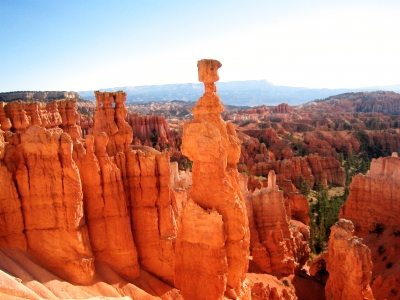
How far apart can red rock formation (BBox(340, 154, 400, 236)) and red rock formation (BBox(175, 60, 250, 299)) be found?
16831mm

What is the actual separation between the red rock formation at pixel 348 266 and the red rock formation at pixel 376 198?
10.5m

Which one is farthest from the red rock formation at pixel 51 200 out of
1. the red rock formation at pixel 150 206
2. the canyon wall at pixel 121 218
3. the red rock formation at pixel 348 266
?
the red rock formation at pixel 348 266

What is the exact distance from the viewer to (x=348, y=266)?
1339cm

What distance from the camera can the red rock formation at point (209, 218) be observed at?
956 cm

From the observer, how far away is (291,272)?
1891cm

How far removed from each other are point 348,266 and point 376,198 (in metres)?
12.6

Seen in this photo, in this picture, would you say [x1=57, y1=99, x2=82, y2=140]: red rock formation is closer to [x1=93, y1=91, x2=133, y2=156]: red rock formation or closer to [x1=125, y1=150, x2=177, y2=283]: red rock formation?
[x1=93, y1=91, x2=133, y2=156]: red rock formation

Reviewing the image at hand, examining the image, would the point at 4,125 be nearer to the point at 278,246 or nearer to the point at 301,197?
the point at 278,246

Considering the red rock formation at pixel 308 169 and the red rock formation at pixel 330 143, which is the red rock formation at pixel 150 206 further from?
the red rock formation at pixel 330 143

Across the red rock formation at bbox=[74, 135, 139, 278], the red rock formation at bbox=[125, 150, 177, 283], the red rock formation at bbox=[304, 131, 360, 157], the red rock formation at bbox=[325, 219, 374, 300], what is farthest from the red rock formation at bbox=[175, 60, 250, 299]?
the red rock formation at bbox=[304, 131, 360, 157]

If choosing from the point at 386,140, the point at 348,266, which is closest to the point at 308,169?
the point at 386,140

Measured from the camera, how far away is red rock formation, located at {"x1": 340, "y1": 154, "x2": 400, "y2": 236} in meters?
23.3

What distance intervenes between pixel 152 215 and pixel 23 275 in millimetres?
4643

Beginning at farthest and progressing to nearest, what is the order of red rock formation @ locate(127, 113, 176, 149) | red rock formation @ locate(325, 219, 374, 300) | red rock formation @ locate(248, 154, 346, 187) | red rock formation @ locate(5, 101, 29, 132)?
red rock formation @ locate(127, 113, 176, 149)
red rock formation @ locate(248, 154, 346, 187)
red rock formation @ locate(5, 101, 29, 132)
red rock formation @ locate(325, 219, 374, 300)
